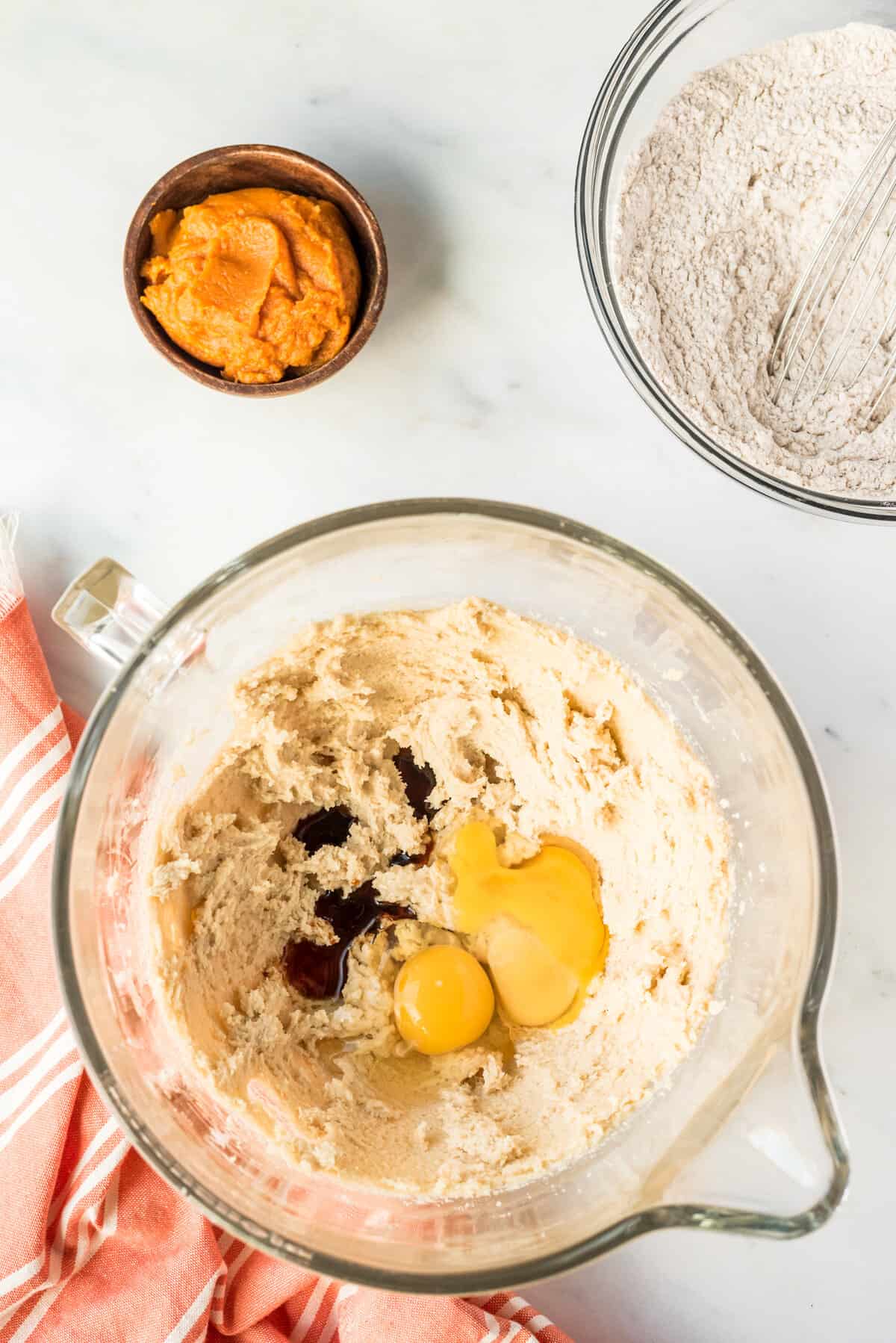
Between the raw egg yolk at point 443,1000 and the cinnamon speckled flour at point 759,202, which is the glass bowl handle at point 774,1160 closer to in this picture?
the raw egg yolk at point 443,1000

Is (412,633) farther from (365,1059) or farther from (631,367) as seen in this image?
(365,1059)

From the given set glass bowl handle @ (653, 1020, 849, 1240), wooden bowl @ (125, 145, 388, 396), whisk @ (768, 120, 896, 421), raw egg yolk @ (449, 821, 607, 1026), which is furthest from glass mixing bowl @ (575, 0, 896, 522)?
glass bowl handle @ (653, 1020, 849, 1240)

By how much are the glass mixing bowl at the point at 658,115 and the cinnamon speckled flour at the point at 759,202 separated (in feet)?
0.12

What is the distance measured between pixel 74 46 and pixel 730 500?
1228 mm

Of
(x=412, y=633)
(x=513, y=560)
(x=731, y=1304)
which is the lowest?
(x=731, y=1304)

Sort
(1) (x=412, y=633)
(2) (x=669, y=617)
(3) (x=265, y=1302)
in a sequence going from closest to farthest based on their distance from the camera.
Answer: (2) (x=669, y=617)
(1) (x=412, y=633)
(3) (x=265, y=1302)

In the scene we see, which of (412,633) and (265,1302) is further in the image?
(265,1302)

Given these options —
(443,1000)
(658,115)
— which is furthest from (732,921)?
(658,115)

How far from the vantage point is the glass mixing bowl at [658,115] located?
1518 millimetres

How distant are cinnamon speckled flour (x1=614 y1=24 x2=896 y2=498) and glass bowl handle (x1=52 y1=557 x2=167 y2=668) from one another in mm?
854

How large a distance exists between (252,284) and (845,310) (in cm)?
88

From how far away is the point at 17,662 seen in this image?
156 centimetres

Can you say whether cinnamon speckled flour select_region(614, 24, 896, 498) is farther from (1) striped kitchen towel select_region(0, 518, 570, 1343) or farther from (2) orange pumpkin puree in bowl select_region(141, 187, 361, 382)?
(1) striped kitchen towel select_region(0, 518, 570, 1343)

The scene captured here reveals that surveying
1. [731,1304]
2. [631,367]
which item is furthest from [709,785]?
[731,1304]
